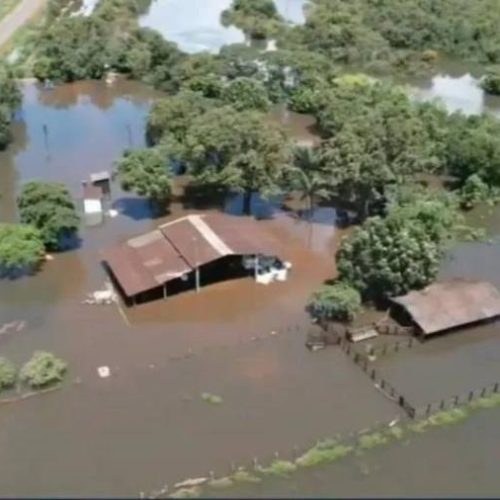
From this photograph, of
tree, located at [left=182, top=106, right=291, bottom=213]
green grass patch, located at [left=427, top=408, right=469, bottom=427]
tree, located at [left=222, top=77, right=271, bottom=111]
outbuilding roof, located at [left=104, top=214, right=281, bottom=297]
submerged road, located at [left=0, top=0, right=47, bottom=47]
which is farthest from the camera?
submerged road, located at [left=0, top=0, right=47, bottom=47]

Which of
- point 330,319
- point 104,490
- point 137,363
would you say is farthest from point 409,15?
point 104,490

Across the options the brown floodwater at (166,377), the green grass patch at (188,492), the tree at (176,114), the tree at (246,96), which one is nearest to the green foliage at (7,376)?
the brown floodwater at (166,377)

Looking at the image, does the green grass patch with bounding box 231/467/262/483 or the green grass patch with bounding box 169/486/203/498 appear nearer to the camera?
the green grass patch with bounding box 169/486/203/498

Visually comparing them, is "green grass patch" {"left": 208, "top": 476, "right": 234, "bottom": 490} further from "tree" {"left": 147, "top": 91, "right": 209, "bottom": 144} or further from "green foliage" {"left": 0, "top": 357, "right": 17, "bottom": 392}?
"tree" {"left": 147, "top": 91, "right": 209, "bottom": 144}

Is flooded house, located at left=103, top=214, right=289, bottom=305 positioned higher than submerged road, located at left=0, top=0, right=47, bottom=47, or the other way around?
submerged road, located at left=0, top=0, right=47, bottom=47

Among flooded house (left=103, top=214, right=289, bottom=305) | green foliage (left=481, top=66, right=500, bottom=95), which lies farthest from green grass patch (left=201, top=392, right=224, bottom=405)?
green foliage (left=481, top=66, right=500, bottom=95)
